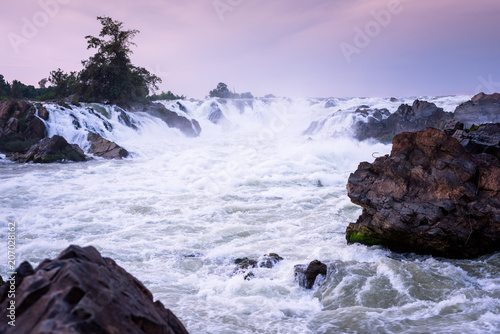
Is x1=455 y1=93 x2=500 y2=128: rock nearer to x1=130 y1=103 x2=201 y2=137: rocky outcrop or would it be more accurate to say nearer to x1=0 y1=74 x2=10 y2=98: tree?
x1=130 y1=103 x2=201 y2=137: rocky outcrop

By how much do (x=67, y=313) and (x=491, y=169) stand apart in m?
6.96

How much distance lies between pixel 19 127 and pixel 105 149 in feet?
18.2

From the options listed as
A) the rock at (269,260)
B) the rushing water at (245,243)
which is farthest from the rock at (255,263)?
→ the rushing water at (245,243)

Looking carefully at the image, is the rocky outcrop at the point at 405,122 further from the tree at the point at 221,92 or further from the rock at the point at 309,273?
the tree at the point at 221,92

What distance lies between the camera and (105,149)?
22.4 meters

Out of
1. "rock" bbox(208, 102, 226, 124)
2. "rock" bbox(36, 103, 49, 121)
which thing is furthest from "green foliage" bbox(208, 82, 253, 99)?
"rock" bbox(36, 103, 49, 121)

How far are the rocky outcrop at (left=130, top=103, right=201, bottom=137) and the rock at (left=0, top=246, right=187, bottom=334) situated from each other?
113ft

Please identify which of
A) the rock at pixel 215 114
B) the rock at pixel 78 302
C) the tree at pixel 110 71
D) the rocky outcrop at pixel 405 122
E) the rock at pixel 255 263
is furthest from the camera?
the rock at pixel 215 114

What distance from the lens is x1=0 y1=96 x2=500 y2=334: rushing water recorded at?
480cm

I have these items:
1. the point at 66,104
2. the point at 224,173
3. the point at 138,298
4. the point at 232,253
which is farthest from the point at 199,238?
the point at 66,104

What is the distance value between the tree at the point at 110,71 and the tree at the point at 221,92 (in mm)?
36597

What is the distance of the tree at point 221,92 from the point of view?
74.6 meters

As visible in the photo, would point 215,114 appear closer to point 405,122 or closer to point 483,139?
point 405,122

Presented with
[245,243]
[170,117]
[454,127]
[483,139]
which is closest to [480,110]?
[454,127]
